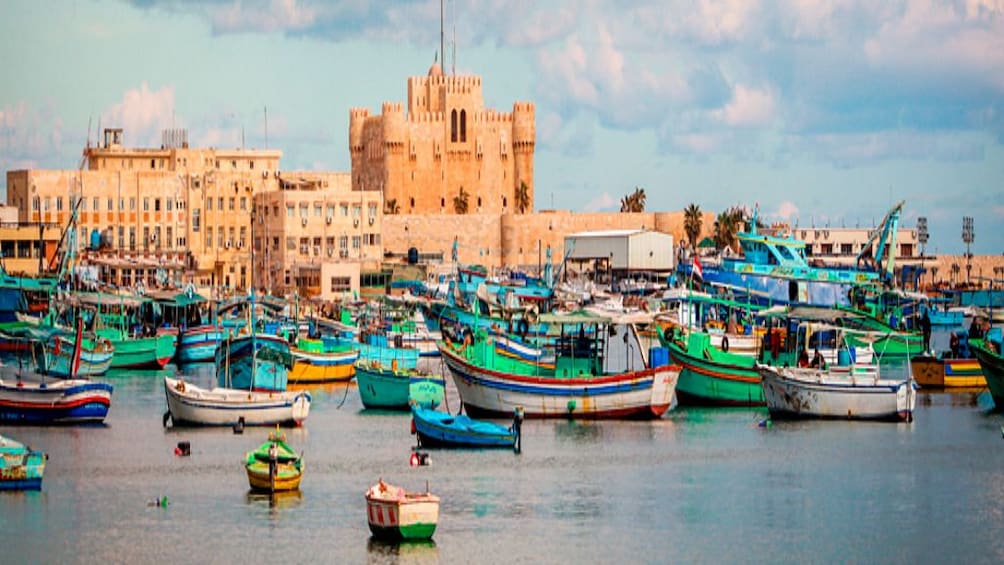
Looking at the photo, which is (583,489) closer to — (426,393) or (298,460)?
(298,460)

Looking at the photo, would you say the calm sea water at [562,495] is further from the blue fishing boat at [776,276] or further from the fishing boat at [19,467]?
the blue fishing boat at [776,276]

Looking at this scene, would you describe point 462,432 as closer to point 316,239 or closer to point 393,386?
point 393,386

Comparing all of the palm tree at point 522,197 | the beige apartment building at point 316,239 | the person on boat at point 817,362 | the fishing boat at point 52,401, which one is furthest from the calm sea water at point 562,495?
the palm tree at point 522,197

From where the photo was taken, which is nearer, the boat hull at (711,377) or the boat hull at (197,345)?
the boat hull at (711,377)

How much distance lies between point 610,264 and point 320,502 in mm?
88960

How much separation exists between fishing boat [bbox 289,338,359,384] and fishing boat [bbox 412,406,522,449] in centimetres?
1718

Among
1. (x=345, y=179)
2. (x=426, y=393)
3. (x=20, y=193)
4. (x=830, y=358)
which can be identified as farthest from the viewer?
(x=345, y=179)

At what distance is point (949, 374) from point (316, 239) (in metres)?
57.6

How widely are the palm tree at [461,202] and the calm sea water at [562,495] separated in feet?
266

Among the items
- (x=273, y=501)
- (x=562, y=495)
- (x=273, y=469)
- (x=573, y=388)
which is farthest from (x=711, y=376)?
(x=273, y=501)

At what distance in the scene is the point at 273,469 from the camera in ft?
126

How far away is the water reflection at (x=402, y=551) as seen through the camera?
3253cm

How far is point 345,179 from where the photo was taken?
126 m

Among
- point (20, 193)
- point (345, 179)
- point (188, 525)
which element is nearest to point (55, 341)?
point (188, 525)
